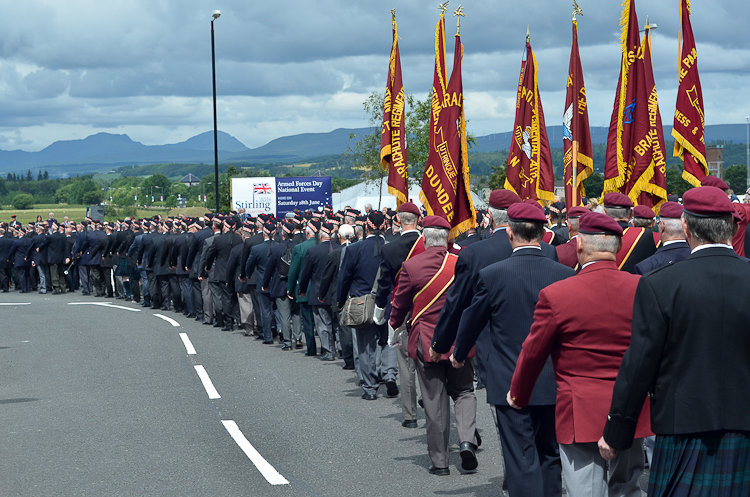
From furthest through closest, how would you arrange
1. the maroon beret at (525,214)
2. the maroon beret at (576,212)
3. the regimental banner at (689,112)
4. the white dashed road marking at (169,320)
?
Result: the white dashed road marking at (169,320) → the regimental banner at (689,112) → the maroon beret at (576,212) → the maroon beret at (525,214)

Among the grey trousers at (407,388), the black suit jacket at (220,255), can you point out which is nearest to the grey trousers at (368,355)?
the grey trousers at (407,388)

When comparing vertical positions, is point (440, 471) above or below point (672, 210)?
below

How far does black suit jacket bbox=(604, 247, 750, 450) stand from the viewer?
3396mm

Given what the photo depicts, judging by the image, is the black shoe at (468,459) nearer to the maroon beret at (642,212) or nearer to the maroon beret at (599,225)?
the maroon beret at (599,225)

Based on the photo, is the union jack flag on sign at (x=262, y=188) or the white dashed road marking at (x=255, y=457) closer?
the white dashed road marking at (x=255, y=457)

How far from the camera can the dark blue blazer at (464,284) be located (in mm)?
5721

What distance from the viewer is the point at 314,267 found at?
12758mm

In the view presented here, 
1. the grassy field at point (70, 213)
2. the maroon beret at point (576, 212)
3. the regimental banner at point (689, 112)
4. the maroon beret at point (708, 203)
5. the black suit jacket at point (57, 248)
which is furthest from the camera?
the grassy field at point (70, 213)

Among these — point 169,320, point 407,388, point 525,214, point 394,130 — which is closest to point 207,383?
point 407,388

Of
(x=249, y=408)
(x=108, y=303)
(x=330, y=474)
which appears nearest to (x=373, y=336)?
(x=249, y=408)

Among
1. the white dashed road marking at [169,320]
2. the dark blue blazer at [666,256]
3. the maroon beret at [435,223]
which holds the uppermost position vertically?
the maroon beret at [435,223]

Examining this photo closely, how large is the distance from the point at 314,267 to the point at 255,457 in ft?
18.7

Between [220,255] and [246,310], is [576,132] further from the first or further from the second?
[220,255]

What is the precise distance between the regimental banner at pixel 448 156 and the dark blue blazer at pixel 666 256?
2.62m
